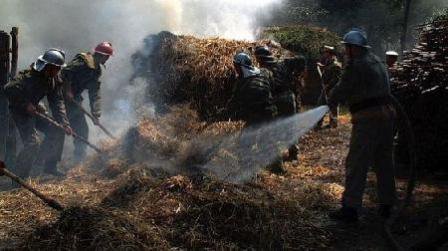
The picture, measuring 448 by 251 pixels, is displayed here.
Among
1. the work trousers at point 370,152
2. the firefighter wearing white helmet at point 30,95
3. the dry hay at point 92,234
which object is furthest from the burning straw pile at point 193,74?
the dry hay at point 92,234

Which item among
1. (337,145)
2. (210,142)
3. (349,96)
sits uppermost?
(349,96)

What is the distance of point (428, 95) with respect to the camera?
25.8 ft

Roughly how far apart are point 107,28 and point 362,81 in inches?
367

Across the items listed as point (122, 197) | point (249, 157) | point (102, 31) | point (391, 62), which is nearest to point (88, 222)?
point (122, 197)

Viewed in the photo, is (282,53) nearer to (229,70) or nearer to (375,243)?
(229,70)

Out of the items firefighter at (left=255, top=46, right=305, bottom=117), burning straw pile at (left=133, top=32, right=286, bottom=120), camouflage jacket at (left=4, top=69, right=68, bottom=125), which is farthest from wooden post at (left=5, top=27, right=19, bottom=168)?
firefighter at (left=255, top=46, right=305, bottom=117)

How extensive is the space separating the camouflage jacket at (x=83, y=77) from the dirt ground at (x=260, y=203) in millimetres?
1658

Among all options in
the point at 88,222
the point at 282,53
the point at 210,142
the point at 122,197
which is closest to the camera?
the point at 88,222

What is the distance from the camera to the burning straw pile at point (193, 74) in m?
8.81

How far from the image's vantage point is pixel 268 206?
570cm

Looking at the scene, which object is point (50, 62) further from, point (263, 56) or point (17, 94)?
point (263, 56)

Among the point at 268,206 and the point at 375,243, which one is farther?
the point at 268,206

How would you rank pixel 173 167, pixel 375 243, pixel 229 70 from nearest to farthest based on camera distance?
1. pixel 375 243
2. pixel 173 167
3. pixel 229 70

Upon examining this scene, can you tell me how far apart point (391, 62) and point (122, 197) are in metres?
6.36
